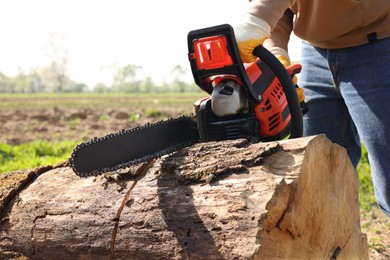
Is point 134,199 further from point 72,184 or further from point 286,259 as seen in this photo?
point 286,259

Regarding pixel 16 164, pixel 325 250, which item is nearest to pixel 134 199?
pixel 325 250

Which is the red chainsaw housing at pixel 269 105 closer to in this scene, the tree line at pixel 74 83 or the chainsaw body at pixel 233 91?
the chainsaw body at pixel 233 91

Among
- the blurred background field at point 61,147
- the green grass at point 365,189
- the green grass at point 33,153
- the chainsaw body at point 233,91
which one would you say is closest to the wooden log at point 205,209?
the chainsaw body at point 233,91

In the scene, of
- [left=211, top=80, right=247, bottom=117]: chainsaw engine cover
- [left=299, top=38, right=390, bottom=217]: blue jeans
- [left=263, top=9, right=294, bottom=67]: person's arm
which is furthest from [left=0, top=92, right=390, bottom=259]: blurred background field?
[left=211, top=80, right=247, bottom=117]: chainsaw engine cover

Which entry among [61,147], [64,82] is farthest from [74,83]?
[61,147]

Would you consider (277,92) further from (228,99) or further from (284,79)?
(228,99)

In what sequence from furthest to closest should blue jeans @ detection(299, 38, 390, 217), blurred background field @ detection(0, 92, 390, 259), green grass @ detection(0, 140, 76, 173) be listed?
green grass @ detection(0, 140, 76, 173)
blurred background field @ detection(0, 92, 390, 259)
blue jeans @ detection(299, 38, 390, 217)

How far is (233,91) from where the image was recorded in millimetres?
2244

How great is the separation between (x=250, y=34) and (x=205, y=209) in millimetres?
898

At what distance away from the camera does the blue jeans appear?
2.61 m

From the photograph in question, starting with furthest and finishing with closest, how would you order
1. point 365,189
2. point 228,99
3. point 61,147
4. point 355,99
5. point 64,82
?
1. point 64,82
2. point 61,147
3. point 365,189
4. point 355,99
5. point 228,99

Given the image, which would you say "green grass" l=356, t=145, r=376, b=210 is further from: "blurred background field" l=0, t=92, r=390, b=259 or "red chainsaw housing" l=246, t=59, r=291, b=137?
"red chainsaw housing" l=246, t=59, r=291, b=137

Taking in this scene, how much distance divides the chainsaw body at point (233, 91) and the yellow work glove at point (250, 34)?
0.16 feet

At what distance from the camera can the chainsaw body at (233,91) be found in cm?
225
